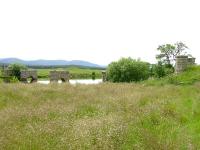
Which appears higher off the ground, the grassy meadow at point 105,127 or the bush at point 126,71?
the bush at point 126,71

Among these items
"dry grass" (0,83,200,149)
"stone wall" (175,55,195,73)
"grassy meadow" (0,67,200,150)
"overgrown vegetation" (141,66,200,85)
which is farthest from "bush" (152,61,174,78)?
"dry grass" (0,83,200,149)

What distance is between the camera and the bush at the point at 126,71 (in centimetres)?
4702

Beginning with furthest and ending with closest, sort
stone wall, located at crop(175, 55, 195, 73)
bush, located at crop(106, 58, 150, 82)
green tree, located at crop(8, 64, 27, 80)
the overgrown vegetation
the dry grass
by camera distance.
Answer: bush, located at crop(106, 58, 150, 82) < green tree, located at crop(8, 64, 27, 80) < stone wall, located at crop(175, 55, 195, 73) < the overgrown vegetation < the dry grass

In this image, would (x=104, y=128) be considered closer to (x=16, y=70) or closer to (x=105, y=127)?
(x=105, y=127)

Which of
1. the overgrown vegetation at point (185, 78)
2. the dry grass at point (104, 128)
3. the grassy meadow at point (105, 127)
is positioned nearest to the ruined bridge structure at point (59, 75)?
the overgrown vegetation at point (185, 78)

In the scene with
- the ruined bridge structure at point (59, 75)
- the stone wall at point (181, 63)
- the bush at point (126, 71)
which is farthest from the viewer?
the bush at point (126, 71)

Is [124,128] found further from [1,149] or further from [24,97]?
[24,97]

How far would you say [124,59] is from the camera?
5181cm

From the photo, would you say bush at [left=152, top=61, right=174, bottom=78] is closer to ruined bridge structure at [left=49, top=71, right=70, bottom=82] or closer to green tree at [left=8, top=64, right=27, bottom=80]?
green tree at [left=8, top=64, right=27, bottom=80]

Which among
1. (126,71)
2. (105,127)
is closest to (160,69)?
(126,71)

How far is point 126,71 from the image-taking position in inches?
1880

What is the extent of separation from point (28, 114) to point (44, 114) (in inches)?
14.0

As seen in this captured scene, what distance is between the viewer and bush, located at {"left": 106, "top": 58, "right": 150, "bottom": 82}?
47022 millimetres

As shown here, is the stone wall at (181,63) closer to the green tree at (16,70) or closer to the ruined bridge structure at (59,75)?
the ruined bridge structure at (59,75)
